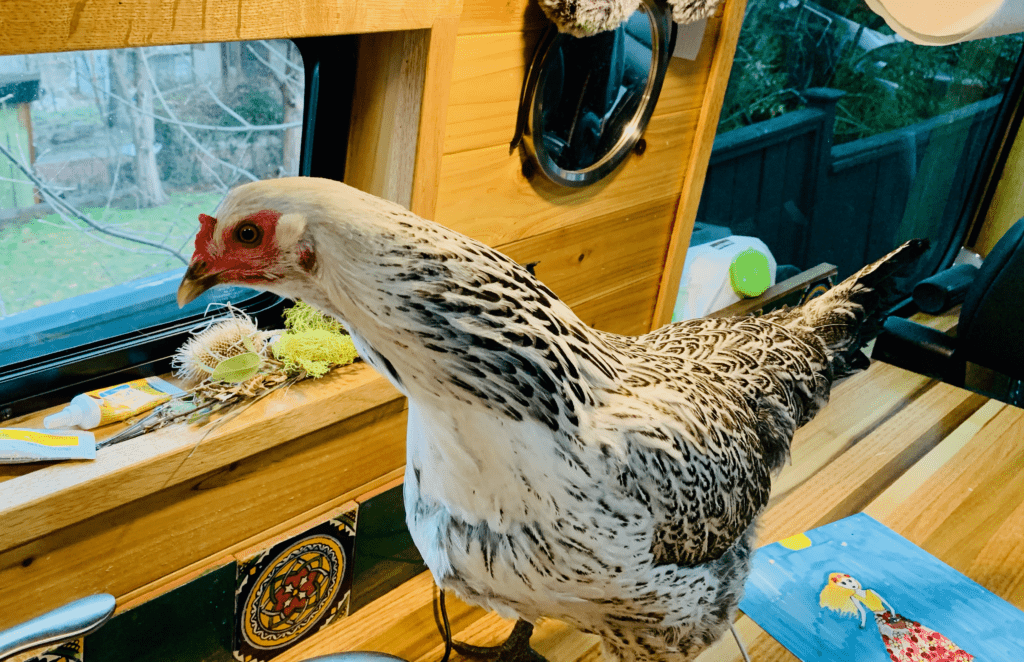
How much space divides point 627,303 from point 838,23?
116 cm

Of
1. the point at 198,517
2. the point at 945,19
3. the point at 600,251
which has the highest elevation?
the point at 945,19

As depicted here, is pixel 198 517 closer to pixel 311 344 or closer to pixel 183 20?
pixel 311 344

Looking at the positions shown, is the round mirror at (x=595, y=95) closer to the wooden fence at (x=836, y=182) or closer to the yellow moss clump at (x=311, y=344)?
the yellow moss clump at (x=311, y=344)

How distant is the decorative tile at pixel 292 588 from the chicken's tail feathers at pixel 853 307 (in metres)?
0.84

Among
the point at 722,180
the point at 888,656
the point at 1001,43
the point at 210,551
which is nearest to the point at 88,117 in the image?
the point at 210,551

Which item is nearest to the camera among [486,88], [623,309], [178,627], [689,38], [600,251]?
[178,627]

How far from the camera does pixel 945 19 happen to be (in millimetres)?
978

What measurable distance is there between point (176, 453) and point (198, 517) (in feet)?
0.46

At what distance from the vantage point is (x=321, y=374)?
3.79 feet

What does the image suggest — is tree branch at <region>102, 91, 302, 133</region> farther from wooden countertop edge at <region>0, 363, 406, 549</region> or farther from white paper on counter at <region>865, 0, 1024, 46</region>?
white paper on counter at <region>865, 0, 1024, 46</region>

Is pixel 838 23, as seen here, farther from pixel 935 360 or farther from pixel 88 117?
pixel 88 117

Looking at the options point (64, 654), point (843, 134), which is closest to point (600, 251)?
point (64, 654)

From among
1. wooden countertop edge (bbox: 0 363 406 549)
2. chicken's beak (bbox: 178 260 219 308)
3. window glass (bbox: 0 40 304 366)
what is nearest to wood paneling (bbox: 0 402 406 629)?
wooden countertop edge (bbox: 0 363 406 549)

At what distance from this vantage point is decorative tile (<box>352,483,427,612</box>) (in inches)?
50.3
